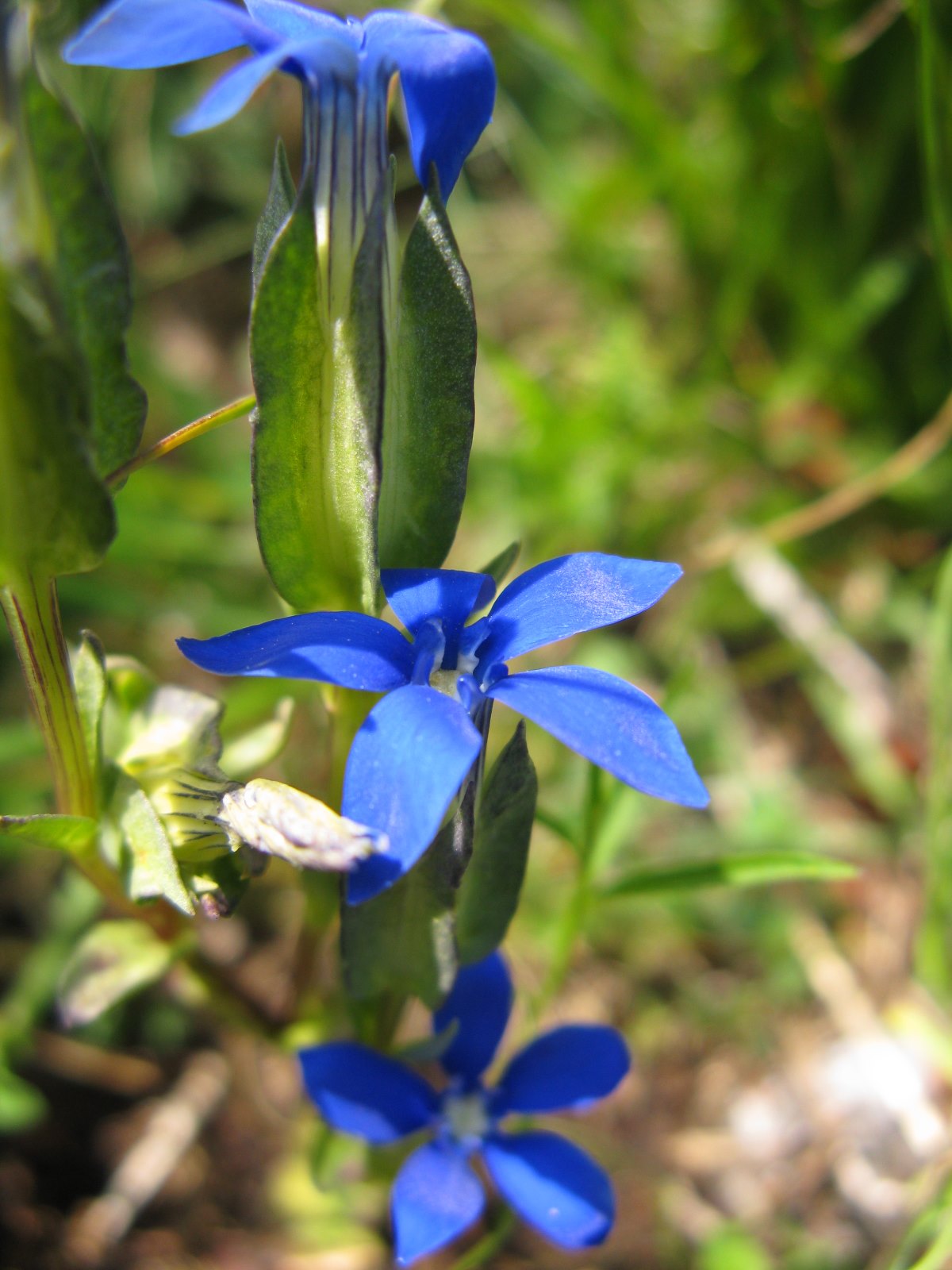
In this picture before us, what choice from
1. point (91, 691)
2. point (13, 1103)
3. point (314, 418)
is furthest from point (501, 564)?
point (13, 1103)

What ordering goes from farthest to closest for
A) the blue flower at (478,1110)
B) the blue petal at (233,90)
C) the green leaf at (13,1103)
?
the green leaf at (13,1103) → the blue flower at (478,1110) → the blue petal at (233,90)

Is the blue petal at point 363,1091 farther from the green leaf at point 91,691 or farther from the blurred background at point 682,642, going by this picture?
the green leaf at point 91,691

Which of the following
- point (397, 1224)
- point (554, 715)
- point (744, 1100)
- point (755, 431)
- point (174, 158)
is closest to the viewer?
point (554, 715)

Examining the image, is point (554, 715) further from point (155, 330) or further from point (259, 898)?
point (155, 330)

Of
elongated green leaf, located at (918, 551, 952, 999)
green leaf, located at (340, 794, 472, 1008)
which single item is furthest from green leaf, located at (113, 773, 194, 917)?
elongated green leaf, located at (918, 551, 952, 999)

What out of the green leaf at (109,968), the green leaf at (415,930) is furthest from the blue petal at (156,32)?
the green leaf at (109,968)

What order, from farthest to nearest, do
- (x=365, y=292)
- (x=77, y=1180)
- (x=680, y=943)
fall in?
(x=680, y=943) → (x=77, y=1180) → (x=365, y=292)

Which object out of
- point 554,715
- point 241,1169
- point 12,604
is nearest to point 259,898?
point 241,1169
